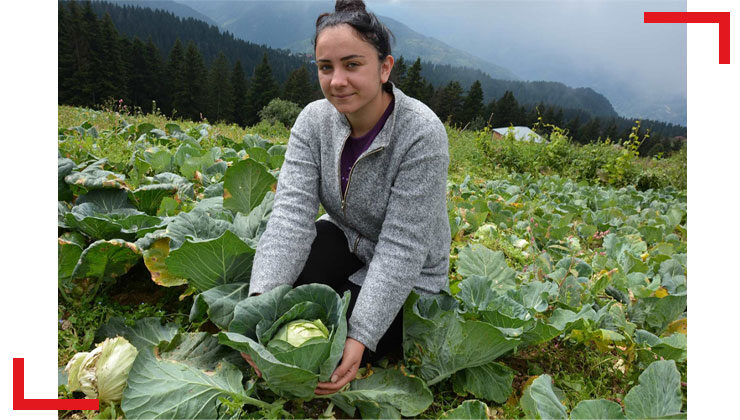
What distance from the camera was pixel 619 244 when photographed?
316 centimetres

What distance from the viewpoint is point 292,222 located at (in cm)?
184

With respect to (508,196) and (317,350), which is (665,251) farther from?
(317,350)

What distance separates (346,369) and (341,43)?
3.79 feet

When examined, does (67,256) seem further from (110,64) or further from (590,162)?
(110,64)

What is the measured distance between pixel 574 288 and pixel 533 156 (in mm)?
7500

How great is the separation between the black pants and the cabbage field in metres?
0.07

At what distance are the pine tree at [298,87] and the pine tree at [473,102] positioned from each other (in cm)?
1370

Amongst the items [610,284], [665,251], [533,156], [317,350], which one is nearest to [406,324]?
[317,350]

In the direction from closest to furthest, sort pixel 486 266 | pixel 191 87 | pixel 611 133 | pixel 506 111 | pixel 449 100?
pixel 486 266 < pixel 611 133 < pixel 449 100 < pixel 506 111 < pixel 191 87

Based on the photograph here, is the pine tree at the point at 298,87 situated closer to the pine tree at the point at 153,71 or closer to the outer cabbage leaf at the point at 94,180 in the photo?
the pine tree at the point at 153,71

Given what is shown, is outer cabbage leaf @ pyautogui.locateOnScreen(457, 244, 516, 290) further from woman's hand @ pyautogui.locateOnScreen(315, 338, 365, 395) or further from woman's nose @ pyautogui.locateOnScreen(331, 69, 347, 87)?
woman's nose @ pyautogui.locateOnScreen(331, 69, 347, 87)

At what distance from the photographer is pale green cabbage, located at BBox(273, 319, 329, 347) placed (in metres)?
1.48

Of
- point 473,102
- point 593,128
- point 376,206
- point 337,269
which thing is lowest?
point 337,269

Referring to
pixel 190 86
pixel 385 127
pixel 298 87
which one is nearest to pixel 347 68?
pixel 385 127
